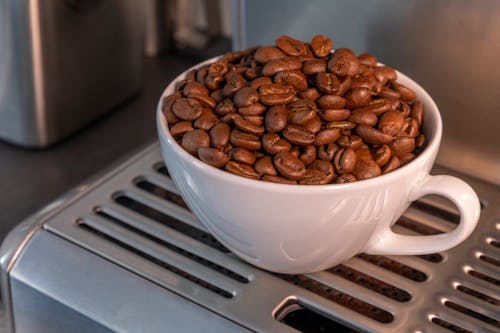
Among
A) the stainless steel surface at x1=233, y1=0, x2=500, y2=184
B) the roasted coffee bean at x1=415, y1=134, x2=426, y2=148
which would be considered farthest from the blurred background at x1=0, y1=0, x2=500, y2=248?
the roasted coffee bean at x1=415, y1=134, x2=426, y2=148

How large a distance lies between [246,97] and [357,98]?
6cm

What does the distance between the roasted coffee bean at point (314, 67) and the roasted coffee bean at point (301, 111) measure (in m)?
0.02

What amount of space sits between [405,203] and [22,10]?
1.21ft

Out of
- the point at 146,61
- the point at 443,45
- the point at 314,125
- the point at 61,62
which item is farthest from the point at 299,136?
the point at 146,61

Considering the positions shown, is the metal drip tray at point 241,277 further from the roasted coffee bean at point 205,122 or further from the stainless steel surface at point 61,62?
the stainless steel surface at point 61,62

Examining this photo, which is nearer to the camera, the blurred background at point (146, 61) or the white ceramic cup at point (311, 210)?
the white ceramic cup at point (311, 210)

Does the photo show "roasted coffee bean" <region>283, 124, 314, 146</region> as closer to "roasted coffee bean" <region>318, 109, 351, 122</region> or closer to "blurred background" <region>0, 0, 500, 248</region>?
"roasted coffee bean" <region>318, 109, 351, 122</region>

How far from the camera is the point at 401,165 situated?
356mm

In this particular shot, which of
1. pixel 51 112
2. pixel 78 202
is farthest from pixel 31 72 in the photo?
pixel 78 202

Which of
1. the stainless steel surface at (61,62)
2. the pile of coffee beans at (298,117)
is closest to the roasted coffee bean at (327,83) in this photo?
the pile of coffee beans at (298,117)

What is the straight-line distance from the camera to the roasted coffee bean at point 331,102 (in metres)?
0.37

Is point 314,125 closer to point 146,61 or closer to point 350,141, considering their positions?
point 350,141

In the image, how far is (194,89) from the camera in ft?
1.26

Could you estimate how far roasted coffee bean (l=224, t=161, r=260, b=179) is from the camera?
1.13 feet
